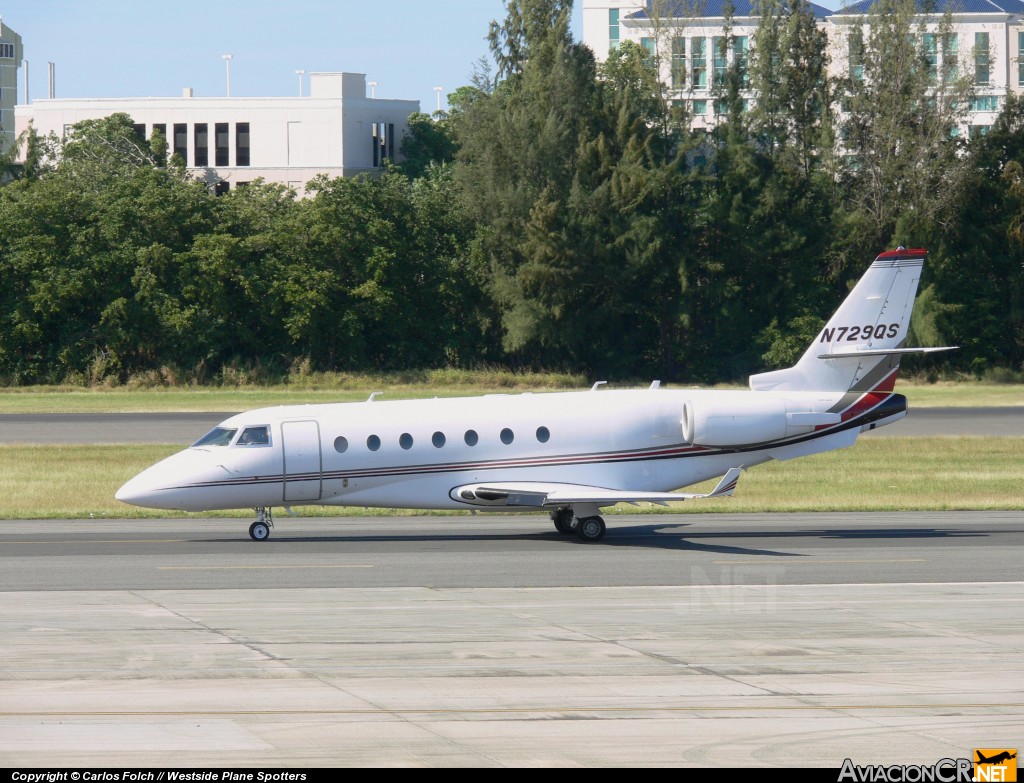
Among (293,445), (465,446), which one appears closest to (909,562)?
(465,446)

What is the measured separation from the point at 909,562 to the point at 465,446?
7.91m

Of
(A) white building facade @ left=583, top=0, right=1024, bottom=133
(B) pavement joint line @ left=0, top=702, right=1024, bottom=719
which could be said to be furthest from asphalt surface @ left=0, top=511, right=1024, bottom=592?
(A) white building facade @ left=583, top=0, right=1024, bottom=133

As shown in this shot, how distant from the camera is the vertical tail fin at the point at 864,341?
86.2ft

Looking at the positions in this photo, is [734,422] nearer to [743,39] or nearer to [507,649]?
[507,649]

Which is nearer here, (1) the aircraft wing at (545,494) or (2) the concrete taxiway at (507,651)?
(2) the concrete taxiway at (507,651)

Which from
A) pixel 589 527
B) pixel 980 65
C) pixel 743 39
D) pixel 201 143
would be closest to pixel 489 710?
pixel 589 527

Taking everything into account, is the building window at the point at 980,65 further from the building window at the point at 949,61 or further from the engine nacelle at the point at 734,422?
the engine nacelle at the point at 734,422

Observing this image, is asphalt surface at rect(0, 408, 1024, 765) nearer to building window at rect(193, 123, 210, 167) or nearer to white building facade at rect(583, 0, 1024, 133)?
white building facade at rect(583, 0, 1024, 133)

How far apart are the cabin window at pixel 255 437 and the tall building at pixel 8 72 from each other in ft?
499

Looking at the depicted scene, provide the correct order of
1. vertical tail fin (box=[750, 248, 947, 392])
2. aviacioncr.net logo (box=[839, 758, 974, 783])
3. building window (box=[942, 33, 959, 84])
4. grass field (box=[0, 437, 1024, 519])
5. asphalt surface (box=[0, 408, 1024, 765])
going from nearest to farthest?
aviacioncr.net logo (box=[839, 758, 974, 783]), asphalt surface (box=[0, 408, 1024, 765]), vertical tail fin (box=[750, 248, 947, 392]), grass field (box=[0, 437, 1024, 519]), building window (box=[942, 33, 959, 84])

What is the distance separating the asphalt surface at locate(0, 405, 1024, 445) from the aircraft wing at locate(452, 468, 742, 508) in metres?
22.5

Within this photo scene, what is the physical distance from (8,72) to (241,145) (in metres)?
78.1

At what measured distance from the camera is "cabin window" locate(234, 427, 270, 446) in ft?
79.5

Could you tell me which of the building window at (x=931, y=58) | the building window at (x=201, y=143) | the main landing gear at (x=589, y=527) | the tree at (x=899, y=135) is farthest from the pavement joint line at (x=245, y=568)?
the building window at (x=201, y=143)
